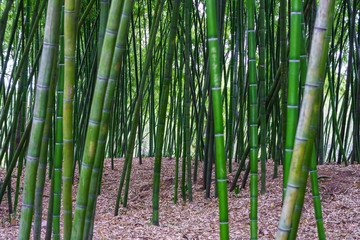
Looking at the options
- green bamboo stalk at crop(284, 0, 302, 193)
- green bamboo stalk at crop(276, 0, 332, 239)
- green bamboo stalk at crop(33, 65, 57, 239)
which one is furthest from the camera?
green bamboo stalk at crop(33, 65, 57, 239)

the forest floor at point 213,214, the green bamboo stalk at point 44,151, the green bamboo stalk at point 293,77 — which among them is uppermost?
the green bamboo stalk at point 293,77

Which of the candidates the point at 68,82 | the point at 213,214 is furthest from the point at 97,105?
the point at 213,214

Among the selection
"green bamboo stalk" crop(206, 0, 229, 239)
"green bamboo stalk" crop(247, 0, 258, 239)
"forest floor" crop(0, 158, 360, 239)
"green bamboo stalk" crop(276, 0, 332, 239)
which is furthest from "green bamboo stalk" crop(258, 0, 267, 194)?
"green bamboo stalk" crop(276, 0, 332, 239)

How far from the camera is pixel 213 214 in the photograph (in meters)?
2.18

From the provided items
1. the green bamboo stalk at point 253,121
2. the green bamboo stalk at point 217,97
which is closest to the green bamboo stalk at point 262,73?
the green bamboo stalk at point 253,121

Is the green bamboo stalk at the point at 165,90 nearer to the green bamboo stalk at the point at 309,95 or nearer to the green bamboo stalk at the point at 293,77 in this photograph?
the green bamboo stalk at the point at 293,77

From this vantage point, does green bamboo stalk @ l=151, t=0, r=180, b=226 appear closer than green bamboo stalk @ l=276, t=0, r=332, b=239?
No

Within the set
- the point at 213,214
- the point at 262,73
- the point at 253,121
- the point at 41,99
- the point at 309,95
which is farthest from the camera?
the point at 213,214

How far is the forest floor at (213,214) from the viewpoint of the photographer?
1.86 metres

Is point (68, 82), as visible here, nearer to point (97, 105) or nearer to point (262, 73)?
point (97, 105)

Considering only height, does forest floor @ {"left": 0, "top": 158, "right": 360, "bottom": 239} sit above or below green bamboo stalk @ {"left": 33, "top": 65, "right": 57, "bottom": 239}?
below

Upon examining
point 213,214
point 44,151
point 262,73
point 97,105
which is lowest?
point 213,214

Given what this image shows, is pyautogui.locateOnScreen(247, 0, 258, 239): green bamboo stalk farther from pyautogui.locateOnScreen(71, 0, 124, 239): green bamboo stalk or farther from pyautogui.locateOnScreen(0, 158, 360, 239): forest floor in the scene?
pyautogui.locateOnScreen(0, 158, 360, 239): forest floor

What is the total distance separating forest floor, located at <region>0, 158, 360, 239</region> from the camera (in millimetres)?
1861
